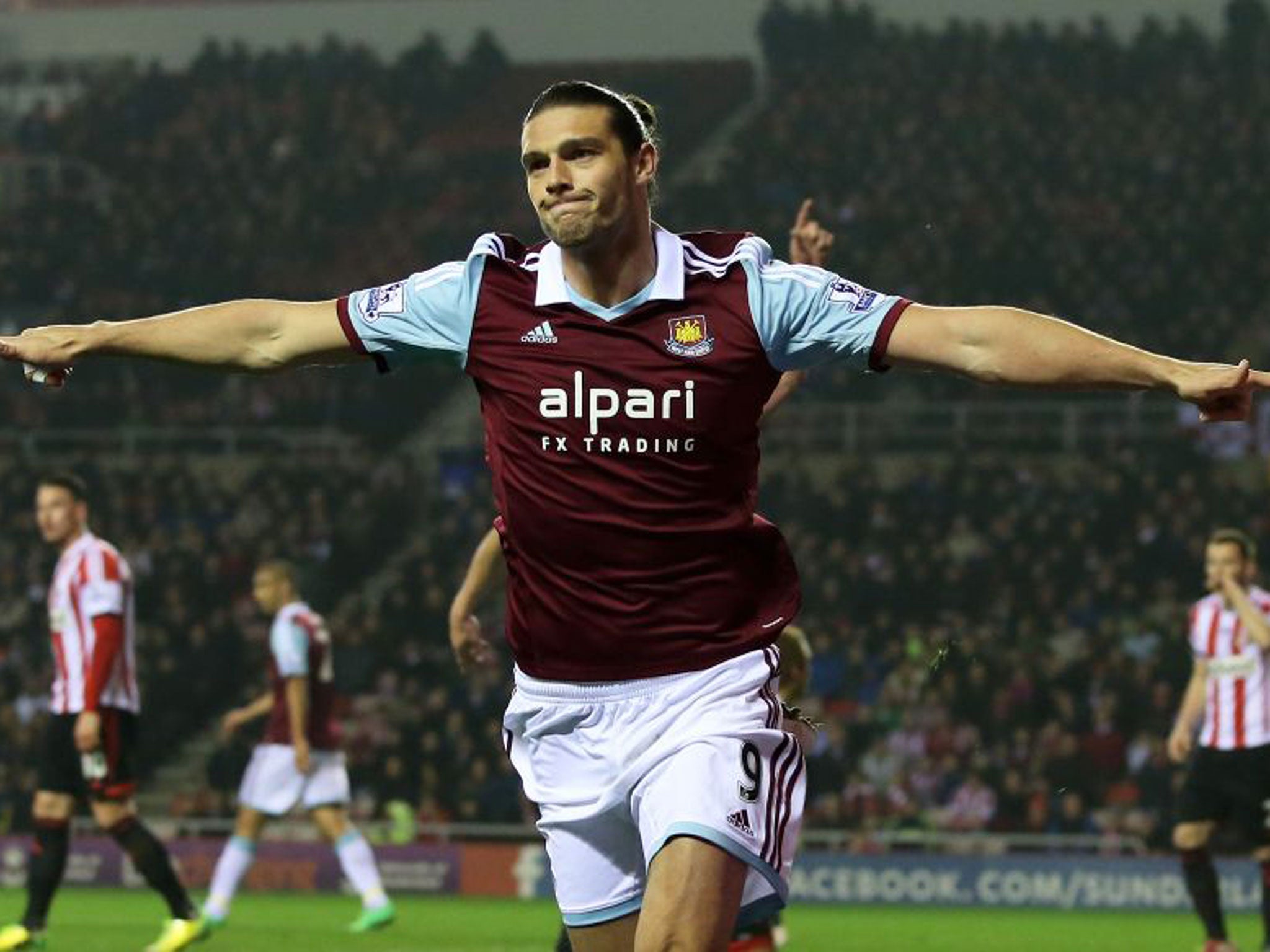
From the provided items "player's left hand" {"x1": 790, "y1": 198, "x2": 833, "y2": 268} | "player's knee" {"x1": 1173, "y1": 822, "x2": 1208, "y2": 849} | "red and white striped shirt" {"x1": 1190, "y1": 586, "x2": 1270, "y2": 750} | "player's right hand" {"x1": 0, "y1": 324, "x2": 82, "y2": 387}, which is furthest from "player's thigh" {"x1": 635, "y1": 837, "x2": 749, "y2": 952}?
"red and white striped shirt" {"x1": 1190, "y1": 586, "x2": 1270, "y2": 750}

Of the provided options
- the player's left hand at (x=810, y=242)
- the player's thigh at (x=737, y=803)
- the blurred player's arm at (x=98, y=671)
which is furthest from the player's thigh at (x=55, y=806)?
the player's thigh at (x=737, y=803)

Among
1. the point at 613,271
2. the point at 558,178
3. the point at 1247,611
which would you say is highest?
the point at 558,178

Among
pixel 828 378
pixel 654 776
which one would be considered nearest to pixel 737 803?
pixel 654 776

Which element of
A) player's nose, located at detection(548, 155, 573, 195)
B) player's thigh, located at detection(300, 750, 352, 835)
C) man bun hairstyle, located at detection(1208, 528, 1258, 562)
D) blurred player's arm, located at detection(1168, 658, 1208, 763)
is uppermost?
player's nose, located at detection(548, 155, 573, 195)

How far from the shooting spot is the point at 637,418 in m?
5.15

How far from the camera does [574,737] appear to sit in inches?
211

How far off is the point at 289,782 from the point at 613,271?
10.3 metres

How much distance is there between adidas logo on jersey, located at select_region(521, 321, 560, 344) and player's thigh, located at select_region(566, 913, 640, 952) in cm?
131

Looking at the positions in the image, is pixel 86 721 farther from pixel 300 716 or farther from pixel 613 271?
pixel 613 271

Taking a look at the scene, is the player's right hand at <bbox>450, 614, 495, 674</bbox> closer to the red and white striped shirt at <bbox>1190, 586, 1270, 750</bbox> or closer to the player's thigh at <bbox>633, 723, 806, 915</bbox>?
the player's thigh at <bbox>633, 723, 806, 915</bbox>

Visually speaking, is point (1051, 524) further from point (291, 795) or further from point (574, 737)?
point (574, 737)

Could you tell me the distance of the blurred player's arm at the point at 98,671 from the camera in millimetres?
11992

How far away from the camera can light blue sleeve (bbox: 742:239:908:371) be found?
514 cm

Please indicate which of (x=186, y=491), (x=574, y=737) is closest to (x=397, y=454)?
(x=186, y=491)
